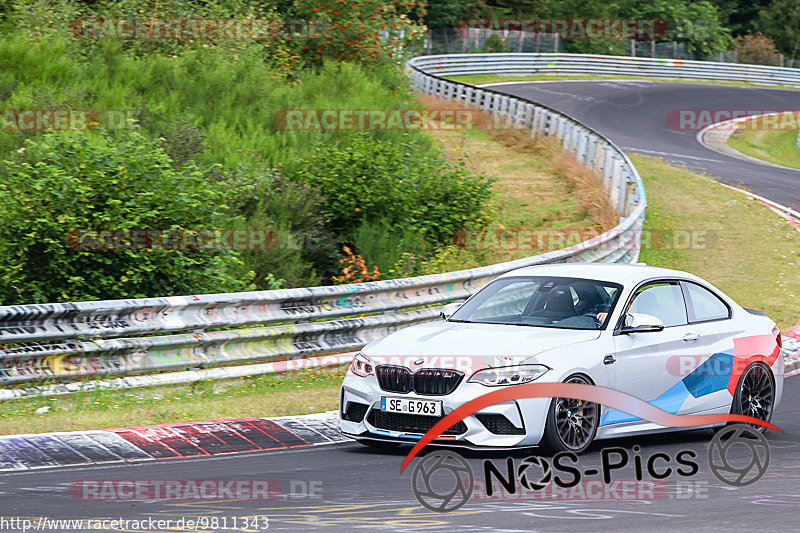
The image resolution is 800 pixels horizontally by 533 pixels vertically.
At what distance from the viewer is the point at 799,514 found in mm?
5945

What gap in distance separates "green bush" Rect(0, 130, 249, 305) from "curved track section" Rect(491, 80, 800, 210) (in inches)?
665

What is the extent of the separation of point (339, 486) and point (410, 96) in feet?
84.0

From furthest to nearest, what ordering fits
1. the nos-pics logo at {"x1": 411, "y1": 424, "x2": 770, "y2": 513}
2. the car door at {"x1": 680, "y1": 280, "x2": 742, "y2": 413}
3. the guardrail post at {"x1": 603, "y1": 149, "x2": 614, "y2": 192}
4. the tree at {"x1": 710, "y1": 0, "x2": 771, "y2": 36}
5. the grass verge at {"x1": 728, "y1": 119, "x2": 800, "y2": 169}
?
the tree at {"x1": 710, "y1": 0, "x2": 771, "y2": 36}, the grass verge at {"x1": 728, "y1": 119, "x2": 800, "y2": 169}, the guardrail post at {"x1": 603, "y1": 149, "x2": 614, "y2": 192}, the car door at {"x1": 680, "y1": 280, "x2": 742, "y2": 413}, the nos-pics logo at {"x1": 411, "y1": 424, "x2": 770, "y2": 513}

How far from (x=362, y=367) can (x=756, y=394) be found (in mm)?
3720

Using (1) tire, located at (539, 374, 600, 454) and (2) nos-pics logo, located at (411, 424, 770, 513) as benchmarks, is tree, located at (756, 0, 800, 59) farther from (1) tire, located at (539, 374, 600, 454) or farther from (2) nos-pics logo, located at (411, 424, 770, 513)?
(1) tire, located at (539, 374, 600, 454)

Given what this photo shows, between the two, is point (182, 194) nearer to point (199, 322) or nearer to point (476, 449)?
point (199, 322)

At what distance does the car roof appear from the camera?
8766 mm

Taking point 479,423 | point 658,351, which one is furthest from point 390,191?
point 479,423

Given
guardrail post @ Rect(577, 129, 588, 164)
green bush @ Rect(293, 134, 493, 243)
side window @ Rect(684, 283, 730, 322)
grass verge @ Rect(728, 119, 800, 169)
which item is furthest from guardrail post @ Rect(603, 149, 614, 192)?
side window @ Rect(684, 283, 730, 322)

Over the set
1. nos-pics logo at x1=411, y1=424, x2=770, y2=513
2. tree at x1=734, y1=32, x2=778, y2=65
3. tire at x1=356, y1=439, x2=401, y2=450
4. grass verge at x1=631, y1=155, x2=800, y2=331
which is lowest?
grass verge at x1=631, y1=155, x2=800, y2=331

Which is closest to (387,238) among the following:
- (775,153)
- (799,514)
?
(799,514)

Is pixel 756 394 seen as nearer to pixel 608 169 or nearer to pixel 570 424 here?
pixel 570 424

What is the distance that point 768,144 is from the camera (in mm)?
38531

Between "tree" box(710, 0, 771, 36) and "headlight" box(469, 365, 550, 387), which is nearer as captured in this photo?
"headlight" box(469, 365, 550, 387)
